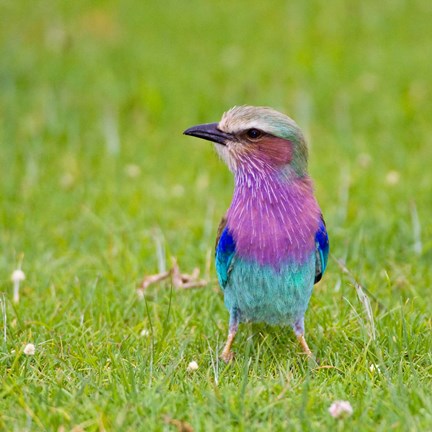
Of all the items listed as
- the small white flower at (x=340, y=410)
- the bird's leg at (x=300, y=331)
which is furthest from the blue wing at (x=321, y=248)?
the small white flower at (x=340, y=410)

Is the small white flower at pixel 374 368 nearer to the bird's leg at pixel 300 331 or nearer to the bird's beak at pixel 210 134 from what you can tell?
the bird's leg at pixel 300 331

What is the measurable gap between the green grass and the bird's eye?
0.91m

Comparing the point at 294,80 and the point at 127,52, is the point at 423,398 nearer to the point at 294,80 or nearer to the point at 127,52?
the point at 294,80

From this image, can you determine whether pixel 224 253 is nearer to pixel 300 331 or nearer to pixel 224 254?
pixel 224 254

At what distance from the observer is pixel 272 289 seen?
3721 mm

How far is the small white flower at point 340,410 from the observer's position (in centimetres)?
298

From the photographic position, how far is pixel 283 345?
397 centimetres

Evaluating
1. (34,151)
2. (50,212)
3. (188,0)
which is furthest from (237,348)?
(188,0)

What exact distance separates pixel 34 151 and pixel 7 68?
175cm

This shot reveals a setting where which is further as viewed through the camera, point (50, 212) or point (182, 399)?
point (50, 212)

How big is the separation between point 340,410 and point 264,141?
1.36 m

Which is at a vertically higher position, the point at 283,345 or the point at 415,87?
the point at 415,87

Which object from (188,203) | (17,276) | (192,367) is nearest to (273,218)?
(192,367)

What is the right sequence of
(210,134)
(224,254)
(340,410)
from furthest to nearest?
(210,134), (224,254), (340,410)
